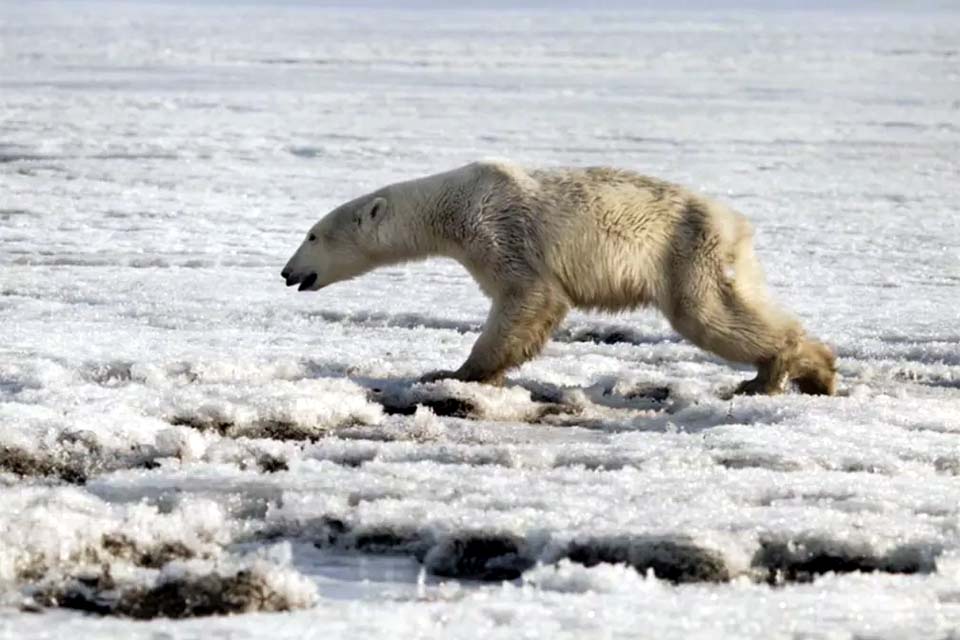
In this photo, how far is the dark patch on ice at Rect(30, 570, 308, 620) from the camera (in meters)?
3.36

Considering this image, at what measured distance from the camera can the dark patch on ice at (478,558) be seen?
374cm

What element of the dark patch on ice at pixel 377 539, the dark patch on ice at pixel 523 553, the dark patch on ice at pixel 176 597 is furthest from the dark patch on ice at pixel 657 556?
the dark patch on ice at pixel 176 597

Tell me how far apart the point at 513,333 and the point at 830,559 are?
7.45ft

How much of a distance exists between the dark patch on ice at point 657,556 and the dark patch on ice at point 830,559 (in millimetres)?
135

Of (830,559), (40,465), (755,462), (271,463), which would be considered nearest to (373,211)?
(271,463)

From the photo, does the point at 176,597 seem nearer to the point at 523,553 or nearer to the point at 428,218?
the point at 523,553

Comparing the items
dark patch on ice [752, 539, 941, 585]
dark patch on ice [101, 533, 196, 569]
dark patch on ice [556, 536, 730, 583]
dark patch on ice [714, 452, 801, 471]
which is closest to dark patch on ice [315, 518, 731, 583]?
dark patch on ice [556, 536, 730, 583]

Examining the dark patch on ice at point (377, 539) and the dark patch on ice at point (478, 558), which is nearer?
the dark patch on ice at point (478, 558)

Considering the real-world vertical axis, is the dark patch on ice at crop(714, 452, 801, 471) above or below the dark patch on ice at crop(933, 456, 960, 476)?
below

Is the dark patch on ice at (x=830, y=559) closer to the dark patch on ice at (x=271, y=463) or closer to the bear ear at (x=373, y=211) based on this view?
the dark patch on ice at (x=271, y=463)

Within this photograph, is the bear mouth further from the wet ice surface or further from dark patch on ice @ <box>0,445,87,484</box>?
dark patch on ice @ <box>0,445,87,484</box>

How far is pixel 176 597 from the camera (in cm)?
343

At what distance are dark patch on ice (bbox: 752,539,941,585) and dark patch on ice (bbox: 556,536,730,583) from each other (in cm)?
13

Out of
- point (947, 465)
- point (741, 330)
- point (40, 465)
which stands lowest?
point (40, 465)
